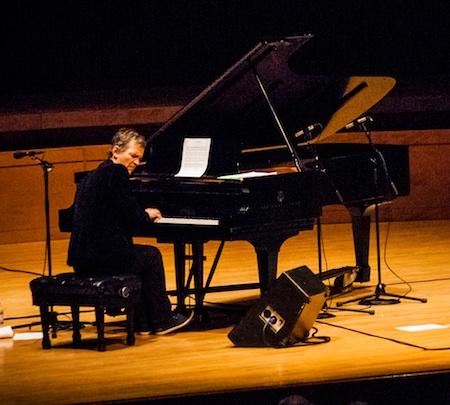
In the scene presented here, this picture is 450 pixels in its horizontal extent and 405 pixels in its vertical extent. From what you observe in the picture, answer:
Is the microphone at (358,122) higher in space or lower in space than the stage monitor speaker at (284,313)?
higher

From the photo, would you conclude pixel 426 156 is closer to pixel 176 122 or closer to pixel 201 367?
pixel 176 122

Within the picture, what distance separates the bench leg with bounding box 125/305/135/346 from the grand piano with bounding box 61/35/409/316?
0.57 meters

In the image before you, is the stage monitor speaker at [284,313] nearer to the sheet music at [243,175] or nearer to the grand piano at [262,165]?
the grand piano at [262,165]

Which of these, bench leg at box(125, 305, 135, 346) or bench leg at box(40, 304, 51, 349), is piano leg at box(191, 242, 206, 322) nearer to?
bench leg at box(125, 305, 135, 346)

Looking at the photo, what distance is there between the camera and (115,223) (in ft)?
19.6

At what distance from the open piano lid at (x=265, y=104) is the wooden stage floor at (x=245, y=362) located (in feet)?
3.63

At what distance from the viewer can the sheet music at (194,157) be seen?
21.0 feet

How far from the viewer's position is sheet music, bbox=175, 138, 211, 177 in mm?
6402

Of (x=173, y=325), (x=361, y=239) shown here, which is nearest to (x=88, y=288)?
(x=173, y=325)

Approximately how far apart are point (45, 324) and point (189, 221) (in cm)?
98

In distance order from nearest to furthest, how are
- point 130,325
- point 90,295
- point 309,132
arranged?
point 90,295 < point 130,325 < point 309,132

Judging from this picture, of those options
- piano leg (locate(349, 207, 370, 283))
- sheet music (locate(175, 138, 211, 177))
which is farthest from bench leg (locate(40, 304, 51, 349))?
piano leg (locate(349, 207, 370, 283))

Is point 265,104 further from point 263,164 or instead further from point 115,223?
point 115,223

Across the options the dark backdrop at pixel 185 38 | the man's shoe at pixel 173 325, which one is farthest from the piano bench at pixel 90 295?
the dark backdrop at pixel 185 38
